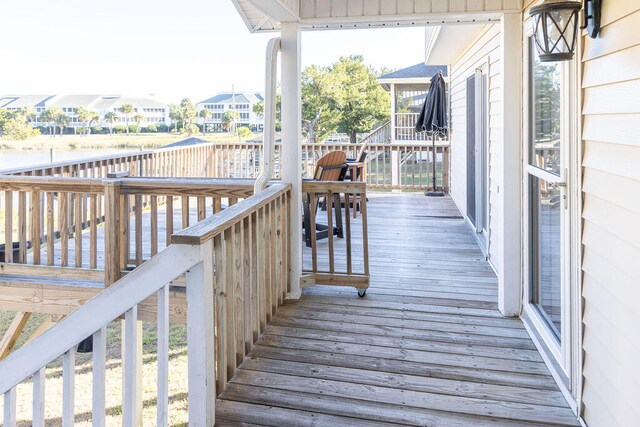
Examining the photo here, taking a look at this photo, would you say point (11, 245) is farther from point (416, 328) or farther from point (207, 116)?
point (207, 116)

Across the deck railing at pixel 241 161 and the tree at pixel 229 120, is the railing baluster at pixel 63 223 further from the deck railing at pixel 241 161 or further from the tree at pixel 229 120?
the tree at pixel 229 120

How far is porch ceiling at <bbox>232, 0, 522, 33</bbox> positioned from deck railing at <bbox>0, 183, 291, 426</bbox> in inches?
58.7

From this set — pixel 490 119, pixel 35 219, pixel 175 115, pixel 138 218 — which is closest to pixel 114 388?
pixel 138 218

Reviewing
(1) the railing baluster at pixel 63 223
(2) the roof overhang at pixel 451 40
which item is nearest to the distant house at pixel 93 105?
(1) the railing baluster at pixel 63 223

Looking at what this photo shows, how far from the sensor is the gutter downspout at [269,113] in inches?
137

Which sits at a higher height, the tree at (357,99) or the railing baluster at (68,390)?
the tree at (357,99)

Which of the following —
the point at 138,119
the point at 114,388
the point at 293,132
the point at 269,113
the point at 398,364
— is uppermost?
the point at 138,119

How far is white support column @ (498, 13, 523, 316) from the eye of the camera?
130 inches

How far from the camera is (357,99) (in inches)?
810

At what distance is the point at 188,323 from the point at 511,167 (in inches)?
94.4

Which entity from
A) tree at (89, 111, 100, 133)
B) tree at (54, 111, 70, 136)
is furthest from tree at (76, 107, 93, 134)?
tree at (54, 111, 70, 136)

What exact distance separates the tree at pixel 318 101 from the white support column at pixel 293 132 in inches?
627

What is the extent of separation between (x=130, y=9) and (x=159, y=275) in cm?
2992

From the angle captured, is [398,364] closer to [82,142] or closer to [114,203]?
[114,203]
